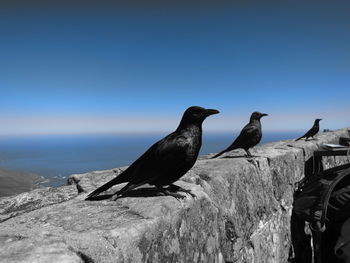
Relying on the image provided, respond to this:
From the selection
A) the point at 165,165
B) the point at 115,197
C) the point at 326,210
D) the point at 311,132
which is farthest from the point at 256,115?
the point at 115,197

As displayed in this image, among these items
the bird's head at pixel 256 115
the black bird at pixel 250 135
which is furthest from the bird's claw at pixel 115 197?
the bird's head at pixel 256 115

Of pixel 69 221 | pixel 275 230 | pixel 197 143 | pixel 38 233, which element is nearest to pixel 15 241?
pixel 38 233

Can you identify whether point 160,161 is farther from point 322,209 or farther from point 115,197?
point 322,209

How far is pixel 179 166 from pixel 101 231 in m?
1.07

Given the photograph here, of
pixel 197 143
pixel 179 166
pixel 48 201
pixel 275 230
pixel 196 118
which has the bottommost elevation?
pixel 275 230

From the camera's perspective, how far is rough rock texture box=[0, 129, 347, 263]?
131 centimetres

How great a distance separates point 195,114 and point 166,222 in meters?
1.27

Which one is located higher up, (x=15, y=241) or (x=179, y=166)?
(x=179, y=166)

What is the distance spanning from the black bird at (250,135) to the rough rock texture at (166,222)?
5.26 feet

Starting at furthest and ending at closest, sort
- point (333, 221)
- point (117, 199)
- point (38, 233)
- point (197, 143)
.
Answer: point (197, 143), point (333, 221), point (117, 199), point (38, 233)

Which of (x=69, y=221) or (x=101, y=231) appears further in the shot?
(x=69, y=221)

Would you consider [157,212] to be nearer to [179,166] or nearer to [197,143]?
[179,166]

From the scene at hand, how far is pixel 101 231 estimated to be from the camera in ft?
4.67

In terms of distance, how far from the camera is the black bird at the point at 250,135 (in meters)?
5.49
